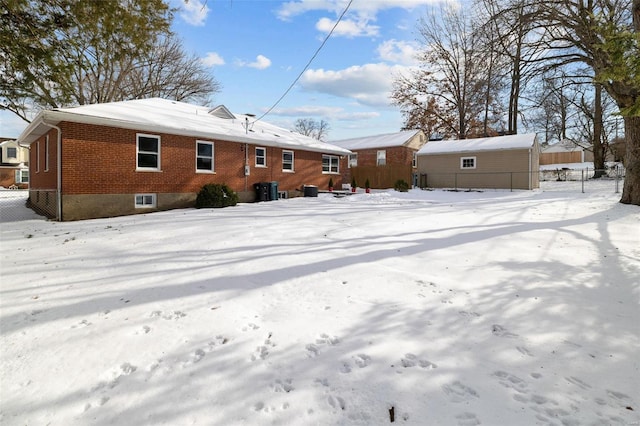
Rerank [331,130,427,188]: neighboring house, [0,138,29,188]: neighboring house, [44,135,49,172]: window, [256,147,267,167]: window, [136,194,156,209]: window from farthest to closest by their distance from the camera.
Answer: [0,138,29,188]: neighboring house → [331,130,427,188]: neighboring house → [256,147,267,167]: window → [44,135,49,172]: window → [136,194,156,209]: window

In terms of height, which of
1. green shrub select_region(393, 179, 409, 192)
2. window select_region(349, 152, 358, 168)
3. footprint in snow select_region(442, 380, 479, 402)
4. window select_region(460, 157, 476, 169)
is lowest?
footprint in snow select_region(442, 380, 479, 402)

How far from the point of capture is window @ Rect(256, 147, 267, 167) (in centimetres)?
1767

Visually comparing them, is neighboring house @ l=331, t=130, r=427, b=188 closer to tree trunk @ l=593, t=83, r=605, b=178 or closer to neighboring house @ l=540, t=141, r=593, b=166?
tree trunk @ l=593, t=83, r=605, b=178

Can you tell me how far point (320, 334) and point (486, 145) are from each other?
2483cm

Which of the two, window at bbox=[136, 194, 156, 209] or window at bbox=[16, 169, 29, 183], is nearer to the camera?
window at bbox=[136, 194, 156, 209]

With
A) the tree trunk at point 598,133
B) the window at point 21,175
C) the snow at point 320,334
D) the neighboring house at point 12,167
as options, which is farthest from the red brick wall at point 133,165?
the window at point 21,175

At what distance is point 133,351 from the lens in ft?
9.93

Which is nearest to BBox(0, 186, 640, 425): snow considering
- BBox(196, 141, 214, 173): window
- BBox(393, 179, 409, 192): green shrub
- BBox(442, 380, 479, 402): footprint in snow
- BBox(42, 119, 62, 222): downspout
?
BBox(442, 380, 479, 402): footprint in snow

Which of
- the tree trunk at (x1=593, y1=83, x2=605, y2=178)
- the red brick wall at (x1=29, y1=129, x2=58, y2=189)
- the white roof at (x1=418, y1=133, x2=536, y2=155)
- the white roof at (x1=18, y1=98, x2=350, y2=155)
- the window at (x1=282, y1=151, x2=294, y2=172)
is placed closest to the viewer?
the white roof at (x1=18, y1=98, x2=350, y2=155)

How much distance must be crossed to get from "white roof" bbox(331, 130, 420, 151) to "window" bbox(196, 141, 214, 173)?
67.3 ft

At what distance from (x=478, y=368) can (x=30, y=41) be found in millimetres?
11144

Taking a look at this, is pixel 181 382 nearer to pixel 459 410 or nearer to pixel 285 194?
pixel 459 410

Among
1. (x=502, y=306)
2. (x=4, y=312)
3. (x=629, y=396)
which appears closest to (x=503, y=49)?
(x=502, y=306)

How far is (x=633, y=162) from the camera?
11594mm
